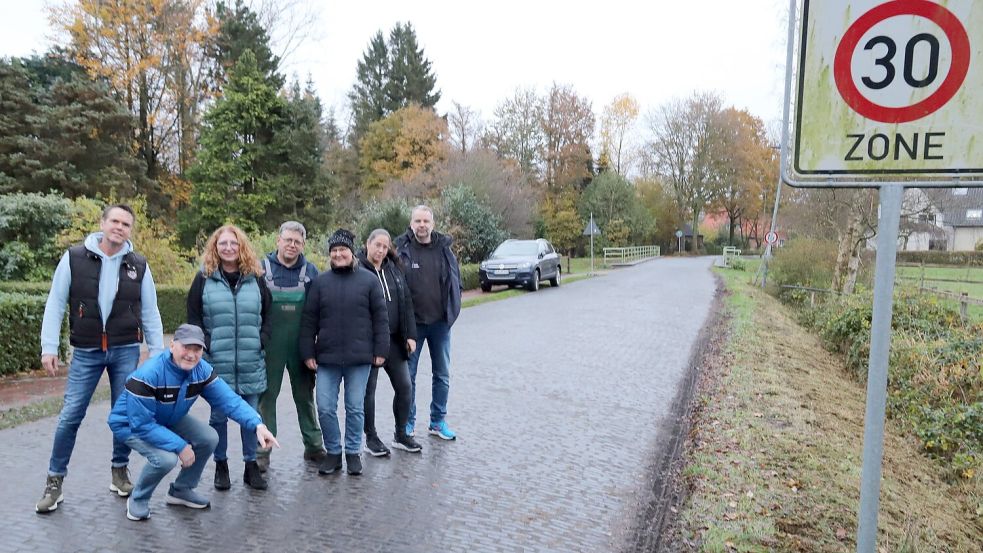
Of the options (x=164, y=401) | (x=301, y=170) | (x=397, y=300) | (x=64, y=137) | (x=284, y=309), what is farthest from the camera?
(x=301, y=170)

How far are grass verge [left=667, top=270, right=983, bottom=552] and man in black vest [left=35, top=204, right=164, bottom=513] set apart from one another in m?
3.71

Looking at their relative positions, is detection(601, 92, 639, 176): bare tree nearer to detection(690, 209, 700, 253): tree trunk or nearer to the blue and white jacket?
detection(690, 209, 700, 253): tree trunk

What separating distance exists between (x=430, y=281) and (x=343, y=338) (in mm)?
982

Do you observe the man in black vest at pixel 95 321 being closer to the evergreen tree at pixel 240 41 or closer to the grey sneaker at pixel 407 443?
the grey sneaker at pixel 407 443

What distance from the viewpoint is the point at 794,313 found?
18906 mm

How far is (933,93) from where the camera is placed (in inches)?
74.8

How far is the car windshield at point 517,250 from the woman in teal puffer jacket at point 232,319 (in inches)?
669

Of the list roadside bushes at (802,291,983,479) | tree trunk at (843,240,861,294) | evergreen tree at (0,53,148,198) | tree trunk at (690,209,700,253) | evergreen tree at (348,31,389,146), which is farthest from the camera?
tree trunk at (690,209,700,253)

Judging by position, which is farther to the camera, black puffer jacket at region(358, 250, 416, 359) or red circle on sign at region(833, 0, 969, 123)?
black puffer jacket at region(358, 250, 416, 359)

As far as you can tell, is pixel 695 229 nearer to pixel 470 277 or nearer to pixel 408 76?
pixel 408 76

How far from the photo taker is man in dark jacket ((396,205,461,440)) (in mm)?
5473

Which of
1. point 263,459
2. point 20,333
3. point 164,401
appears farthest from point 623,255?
point 164,401

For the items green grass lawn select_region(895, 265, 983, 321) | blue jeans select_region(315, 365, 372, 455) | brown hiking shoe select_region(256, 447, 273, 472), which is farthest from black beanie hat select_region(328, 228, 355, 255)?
green grass lawn select_region(895, 265, 983, 321)

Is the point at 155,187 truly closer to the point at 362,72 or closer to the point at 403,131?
the point at 403,131
